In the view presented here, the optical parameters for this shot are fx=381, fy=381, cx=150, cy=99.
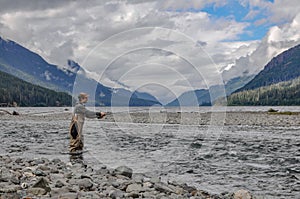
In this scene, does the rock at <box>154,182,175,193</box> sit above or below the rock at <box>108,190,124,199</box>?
below

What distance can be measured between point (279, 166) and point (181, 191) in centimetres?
779

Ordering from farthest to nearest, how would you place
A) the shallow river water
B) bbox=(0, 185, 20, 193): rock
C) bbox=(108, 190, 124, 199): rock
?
the shallow river water → bbox=(108, 190, 124, 199): rock → bbox=(0, 185, 20, 193): rock

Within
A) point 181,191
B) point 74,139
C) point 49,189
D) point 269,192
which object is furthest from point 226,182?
point 74,139

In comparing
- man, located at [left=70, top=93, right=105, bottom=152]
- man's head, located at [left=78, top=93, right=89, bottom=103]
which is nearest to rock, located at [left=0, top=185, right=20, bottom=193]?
man, located at [left=70, top=93, right=105, bottom=152]

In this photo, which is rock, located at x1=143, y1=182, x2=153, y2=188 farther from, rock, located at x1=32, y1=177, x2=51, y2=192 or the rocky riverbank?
rock, located at x1=32, y1=177, x2=51, y2=192

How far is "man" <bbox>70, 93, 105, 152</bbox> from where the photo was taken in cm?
1945

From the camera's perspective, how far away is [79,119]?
2002 centimetres

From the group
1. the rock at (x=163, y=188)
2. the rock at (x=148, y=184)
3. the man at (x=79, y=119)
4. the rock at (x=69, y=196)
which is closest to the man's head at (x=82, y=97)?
the man at (x=79, y=119)

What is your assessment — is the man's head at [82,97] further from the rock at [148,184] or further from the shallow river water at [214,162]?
the rock at [148,184]

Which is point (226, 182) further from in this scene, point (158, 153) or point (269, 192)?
point (158, 153)

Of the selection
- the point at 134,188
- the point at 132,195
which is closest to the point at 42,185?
the point at 132,195

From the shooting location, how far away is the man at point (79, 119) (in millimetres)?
19453

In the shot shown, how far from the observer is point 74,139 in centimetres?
2102

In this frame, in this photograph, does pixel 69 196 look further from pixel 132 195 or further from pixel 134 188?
pixel 134 188
